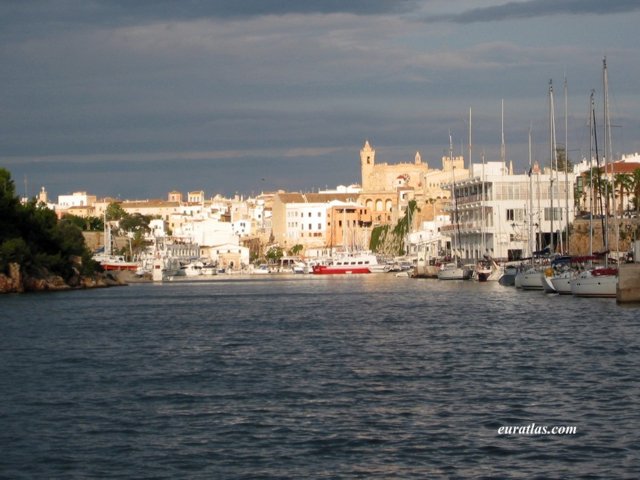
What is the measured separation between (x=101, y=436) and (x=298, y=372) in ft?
27.7

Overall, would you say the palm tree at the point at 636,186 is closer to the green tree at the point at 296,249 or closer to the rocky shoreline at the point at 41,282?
the rocky shoreline at the point at 41,282

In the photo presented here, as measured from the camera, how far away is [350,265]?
468ft

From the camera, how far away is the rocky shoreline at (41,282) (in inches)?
2975

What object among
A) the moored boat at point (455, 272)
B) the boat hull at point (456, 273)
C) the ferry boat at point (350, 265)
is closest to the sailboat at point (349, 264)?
the ferry boat at point (350, 265)

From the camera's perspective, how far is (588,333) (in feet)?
114

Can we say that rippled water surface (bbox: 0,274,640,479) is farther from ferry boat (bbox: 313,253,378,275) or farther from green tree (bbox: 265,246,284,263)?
green tree (bbox: 265,246,284,263)

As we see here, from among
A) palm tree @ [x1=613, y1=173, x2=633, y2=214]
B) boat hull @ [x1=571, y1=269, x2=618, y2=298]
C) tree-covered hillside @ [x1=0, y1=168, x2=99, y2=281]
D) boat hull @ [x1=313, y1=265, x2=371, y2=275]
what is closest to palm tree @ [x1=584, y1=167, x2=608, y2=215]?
palm tree @ [x1=613, y1=173, x2=633, y2=214]

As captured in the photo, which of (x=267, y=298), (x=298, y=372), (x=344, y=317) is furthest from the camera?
(x=267, y=298)

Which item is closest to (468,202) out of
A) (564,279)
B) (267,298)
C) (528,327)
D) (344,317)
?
(267,298)

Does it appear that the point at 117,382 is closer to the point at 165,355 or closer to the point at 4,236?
the point at 165,355

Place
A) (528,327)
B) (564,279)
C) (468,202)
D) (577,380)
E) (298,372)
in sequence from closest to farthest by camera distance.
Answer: (577,380) → (298,372) → (528,327) → (564,279) → (468,202)

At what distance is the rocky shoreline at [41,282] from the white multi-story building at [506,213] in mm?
30284

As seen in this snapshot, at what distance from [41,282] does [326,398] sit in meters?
62.0

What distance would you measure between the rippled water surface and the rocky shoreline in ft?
111
